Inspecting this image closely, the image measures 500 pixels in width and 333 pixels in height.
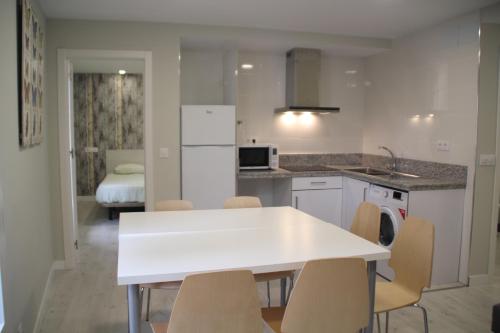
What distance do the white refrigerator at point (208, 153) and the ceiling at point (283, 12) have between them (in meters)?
0.87

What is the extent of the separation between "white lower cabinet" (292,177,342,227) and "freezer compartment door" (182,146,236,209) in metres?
0.74

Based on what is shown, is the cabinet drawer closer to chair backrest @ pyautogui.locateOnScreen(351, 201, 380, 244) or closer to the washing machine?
the washing machine

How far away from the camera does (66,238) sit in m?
3.94

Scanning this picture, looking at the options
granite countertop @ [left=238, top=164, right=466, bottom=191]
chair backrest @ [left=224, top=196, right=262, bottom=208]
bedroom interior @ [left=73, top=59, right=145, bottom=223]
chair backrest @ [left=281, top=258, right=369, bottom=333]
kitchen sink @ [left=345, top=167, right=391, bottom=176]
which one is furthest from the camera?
bedroom interior @ [left=73, top=59, right=145, bottom=223]

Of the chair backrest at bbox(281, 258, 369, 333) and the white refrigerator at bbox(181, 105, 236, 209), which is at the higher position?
the white refrigerator at bbox(181, 105, 236, 209)

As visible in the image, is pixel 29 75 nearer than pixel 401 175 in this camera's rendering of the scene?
Yes

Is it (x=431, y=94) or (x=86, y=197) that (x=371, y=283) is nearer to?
(x=431, y=94)

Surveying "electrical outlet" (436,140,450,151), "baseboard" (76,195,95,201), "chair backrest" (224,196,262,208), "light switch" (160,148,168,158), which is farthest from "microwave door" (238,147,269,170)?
"baseboard" (76,195,95,201)

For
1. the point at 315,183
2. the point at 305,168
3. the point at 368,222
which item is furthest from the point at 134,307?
the point at 305,168

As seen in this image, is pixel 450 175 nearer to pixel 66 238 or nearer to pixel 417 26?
pixel 417 26

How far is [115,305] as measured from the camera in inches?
125

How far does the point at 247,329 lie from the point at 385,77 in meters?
3.93

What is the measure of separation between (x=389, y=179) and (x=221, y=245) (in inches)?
89.1

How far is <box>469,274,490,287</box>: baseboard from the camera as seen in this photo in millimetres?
3609
